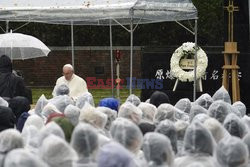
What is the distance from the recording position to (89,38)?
107 ft

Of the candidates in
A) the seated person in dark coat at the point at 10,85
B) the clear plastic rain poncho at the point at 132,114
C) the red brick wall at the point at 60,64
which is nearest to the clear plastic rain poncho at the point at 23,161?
the clear plastic rain poncho at the point at 132,114

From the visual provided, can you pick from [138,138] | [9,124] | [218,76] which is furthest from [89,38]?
[138,138]

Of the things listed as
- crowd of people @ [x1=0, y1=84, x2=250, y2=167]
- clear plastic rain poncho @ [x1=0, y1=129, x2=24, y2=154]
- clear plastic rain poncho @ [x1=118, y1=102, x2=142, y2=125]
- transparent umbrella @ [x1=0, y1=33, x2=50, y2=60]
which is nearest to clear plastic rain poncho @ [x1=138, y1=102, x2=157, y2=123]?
clear plastic rain poncho @ [x1=118, y1=102, x2=142, y2=125]

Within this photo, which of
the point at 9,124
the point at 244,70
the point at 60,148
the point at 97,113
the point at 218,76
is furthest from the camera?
the point at 218,76

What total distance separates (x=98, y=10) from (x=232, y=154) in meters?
9.51

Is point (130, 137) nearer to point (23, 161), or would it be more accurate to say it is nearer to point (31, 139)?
point (31, 139)

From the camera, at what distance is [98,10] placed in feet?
50.0

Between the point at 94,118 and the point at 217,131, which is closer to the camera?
the point at 217,131

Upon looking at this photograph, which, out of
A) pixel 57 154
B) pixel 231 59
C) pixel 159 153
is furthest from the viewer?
pixel 231 59

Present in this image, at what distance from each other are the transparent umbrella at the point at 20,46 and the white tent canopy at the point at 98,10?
85.2 inches

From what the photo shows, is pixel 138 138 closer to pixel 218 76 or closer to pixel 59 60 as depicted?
pixel 218 76

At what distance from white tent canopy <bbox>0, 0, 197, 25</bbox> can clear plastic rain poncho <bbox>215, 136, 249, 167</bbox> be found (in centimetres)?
836

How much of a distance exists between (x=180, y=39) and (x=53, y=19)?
51.7 ft

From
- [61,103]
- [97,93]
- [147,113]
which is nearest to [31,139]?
[147,113]
